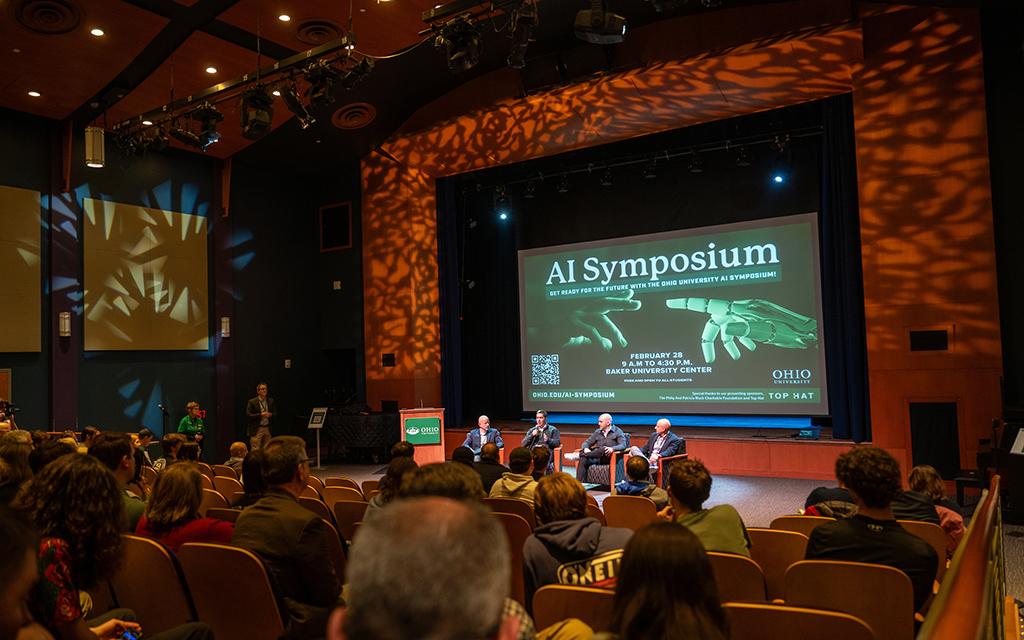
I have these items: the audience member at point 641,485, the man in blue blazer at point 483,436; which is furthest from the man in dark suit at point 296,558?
the man in blue blazer at point 483,436

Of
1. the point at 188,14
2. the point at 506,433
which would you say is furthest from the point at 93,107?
the point at 506,433

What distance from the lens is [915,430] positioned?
25.4 ft

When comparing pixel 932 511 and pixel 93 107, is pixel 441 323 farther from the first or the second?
pixel 932 511

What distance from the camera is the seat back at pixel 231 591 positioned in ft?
7.56

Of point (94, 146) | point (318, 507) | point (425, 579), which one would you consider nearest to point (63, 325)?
point (94, 146)

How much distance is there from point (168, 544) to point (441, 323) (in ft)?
30.4

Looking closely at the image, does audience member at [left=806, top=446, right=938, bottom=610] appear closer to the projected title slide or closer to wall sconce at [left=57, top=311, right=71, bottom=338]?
the projected title slide

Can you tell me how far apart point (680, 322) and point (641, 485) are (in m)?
4.90

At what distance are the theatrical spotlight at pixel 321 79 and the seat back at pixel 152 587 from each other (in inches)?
215

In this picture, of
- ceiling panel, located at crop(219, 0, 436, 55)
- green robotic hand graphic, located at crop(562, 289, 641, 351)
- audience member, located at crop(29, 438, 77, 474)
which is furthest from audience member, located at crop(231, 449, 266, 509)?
green robotic hand graphic, located at crop(562, 289, 641, 351)

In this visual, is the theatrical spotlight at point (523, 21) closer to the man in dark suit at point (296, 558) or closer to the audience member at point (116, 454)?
the audience member at point (116, 454)

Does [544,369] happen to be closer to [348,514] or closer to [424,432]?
[424,432]

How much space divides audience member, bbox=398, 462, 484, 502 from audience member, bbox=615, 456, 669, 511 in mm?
2874

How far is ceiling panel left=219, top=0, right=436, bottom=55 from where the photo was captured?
23.7 ft
